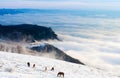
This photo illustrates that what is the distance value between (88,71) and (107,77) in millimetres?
2372

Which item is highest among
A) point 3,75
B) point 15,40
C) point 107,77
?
point 3,75

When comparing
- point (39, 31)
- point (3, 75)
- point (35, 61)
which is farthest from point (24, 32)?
point (3, 75)

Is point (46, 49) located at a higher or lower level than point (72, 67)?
lower

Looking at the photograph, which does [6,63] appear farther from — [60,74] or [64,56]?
[64,56]

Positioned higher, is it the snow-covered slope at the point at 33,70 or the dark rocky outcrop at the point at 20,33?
the snow-covered slope at the point at 33,70

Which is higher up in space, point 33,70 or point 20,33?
point 33,70

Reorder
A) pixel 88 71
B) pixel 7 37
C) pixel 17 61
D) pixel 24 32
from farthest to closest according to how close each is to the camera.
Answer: pixel 24 32
pixel 7 37
pixel 88 71
pixel 17 61

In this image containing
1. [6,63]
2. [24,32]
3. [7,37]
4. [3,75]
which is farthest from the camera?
[24,32]

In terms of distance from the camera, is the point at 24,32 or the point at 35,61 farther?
the point at 24,32

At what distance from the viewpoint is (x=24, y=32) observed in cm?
19125

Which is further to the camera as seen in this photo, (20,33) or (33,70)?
(20,33)

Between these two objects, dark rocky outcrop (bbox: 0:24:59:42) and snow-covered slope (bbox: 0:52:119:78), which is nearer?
snow-covered slope (bbox: 0:52:119:78)

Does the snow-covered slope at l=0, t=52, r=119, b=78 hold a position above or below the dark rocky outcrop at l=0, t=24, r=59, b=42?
above

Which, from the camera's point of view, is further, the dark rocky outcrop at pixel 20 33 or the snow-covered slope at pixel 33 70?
the dark rocky outcrop at pixel 20 33
